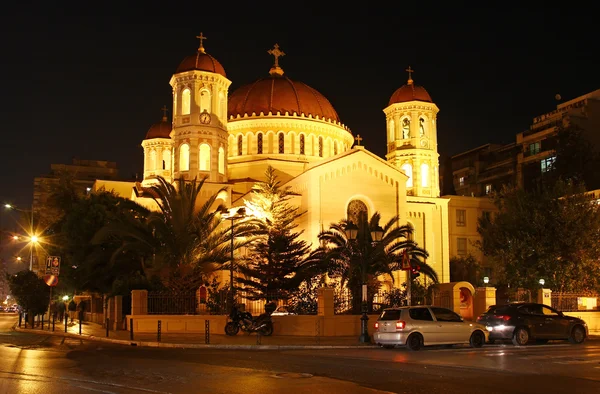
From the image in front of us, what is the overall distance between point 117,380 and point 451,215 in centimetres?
5508

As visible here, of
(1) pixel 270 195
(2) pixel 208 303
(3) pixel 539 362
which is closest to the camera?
(3) pixel 539 362

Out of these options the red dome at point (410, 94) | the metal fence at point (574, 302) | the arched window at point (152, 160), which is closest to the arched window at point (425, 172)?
the red dome at point (410, 94)

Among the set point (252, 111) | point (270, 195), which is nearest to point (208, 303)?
point (270, 195)

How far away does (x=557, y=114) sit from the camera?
68062mm

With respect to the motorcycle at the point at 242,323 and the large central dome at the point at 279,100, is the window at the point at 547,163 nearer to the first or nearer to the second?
the large central dome at the point at 279,100

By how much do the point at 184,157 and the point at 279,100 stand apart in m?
10.7

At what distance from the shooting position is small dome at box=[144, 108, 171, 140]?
63594 mm

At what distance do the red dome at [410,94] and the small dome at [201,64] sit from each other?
46.1 feet

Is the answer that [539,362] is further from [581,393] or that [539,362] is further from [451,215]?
[451,215]

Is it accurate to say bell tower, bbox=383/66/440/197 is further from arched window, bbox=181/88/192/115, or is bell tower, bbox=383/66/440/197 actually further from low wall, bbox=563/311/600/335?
low wall, bbox=563/311/600/335

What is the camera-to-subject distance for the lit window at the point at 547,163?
66375 mm

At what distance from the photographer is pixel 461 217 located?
65562mm

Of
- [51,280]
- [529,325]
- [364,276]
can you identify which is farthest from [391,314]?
[51,280]

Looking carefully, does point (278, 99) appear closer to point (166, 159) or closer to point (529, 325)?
point (166, 159)
